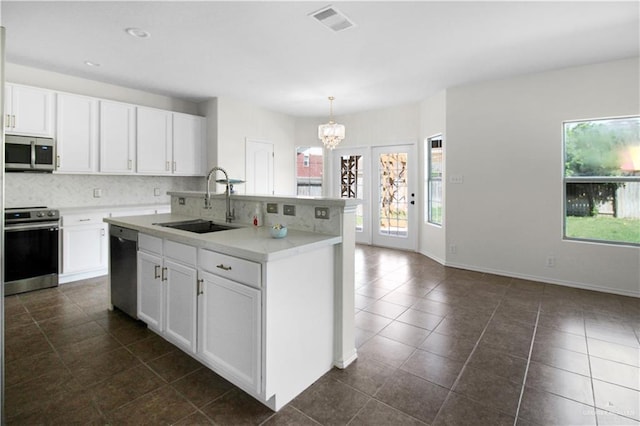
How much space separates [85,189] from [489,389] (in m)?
5.26

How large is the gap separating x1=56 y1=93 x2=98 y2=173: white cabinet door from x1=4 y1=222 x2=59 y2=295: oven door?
838 mm

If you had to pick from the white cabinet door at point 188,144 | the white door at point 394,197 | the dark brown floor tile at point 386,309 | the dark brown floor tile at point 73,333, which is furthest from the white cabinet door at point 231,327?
the white door at point 394,197

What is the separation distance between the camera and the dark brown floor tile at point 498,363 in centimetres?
220

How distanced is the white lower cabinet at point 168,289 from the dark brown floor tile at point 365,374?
1.00m

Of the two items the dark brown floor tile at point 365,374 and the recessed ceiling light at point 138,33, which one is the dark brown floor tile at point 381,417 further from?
the recessed ceiling light at point 138,33

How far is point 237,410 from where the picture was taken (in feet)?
6.03

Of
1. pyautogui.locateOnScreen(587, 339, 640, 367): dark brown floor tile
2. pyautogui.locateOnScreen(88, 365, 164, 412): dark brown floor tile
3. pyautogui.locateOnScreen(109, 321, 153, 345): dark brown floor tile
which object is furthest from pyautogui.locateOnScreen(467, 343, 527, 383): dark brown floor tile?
pyautogui.locateOnScreen(109, 321, 153, 345): dark brown floor tile

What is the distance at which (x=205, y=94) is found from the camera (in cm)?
532

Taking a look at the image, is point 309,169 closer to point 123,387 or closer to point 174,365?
point 174,365

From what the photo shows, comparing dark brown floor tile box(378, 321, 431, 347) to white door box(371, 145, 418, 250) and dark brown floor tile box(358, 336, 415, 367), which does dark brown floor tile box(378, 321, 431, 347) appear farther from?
white door box(371, 145, 418, 250)

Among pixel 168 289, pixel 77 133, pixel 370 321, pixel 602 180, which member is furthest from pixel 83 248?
pixel 602 180

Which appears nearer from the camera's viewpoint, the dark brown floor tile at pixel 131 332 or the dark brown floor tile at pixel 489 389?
the dark brown floor tile at pixel 489 389

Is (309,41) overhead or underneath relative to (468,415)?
overhead

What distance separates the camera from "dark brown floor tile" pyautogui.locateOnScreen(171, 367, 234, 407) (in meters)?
1.94
